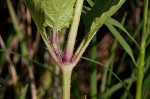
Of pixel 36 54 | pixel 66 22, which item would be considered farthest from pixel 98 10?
pixel 36 54

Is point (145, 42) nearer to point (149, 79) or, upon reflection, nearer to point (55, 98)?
point (149, 79)

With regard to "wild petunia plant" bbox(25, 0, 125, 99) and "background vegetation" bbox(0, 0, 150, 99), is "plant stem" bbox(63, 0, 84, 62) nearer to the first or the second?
"wild petunia plant" bbox(25, 0, 125, 99)

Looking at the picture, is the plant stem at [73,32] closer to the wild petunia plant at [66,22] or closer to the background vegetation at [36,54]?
the wild petunia plant at [66,22]

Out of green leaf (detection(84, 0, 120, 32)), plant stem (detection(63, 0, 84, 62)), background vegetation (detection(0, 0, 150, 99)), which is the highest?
background vegetation (detection(0, 0, 150, 99))

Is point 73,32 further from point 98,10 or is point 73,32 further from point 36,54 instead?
point 36,54

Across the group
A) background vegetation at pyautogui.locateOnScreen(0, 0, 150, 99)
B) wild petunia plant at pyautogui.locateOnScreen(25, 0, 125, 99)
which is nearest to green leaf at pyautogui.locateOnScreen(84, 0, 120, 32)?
wild petunia plant at pyautogui.locateOnScreen(25, 0, 125, 99)

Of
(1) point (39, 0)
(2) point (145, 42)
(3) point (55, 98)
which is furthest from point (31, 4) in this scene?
(3) point (55, 98)

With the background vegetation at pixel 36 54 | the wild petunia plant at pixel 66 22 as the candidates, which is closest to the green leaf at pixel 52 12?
the wild petunia plant at pixel 66 22
